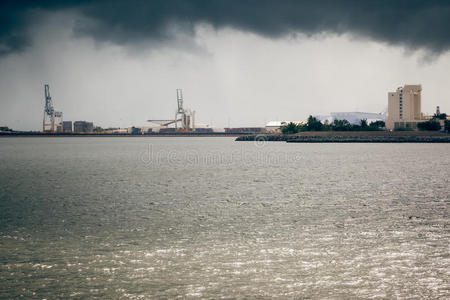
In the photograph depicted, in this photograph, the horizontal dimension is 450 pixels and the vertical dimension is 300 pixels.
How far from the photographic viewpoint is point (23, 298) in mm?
8008

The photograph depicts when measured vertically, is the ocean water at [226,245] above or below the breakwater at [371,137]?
below

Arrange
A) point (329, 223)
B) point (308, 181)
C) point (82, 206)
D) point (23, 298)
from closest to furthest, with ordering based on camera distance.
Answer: point (23, 298) < point (329, 223) < point (82, 206) < point (308, 181)

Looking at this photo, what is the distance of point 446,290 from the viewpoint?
8328 mm

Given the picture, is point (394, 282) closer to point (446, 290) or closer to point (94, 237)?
point (446, 290)

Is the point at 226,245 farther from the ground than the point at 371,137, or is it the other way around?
the point at 371,137

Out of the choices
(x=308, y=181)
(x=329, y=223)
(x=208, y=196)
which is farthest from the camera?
(x=308, y=181)

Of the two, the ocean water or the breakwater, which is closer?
the ocean water

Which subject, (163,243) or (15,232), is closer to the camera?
(163,243)

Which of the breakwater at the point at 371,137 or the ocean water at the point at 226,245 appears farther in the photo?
the breakwater at the point at 371,137

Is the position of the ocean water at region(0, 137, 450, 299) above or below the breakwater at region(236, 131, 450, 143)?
below

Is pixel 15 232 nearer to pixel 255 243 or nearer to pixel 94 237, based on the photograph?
pixel 94 237

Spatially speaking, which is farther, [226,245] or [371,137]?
[371,137]

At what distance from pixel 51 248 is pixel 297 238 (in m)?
6.81

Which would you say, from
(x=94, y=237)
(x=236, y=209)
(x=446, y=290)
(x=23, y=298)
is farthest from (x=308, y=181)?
(x=23, y=298)
